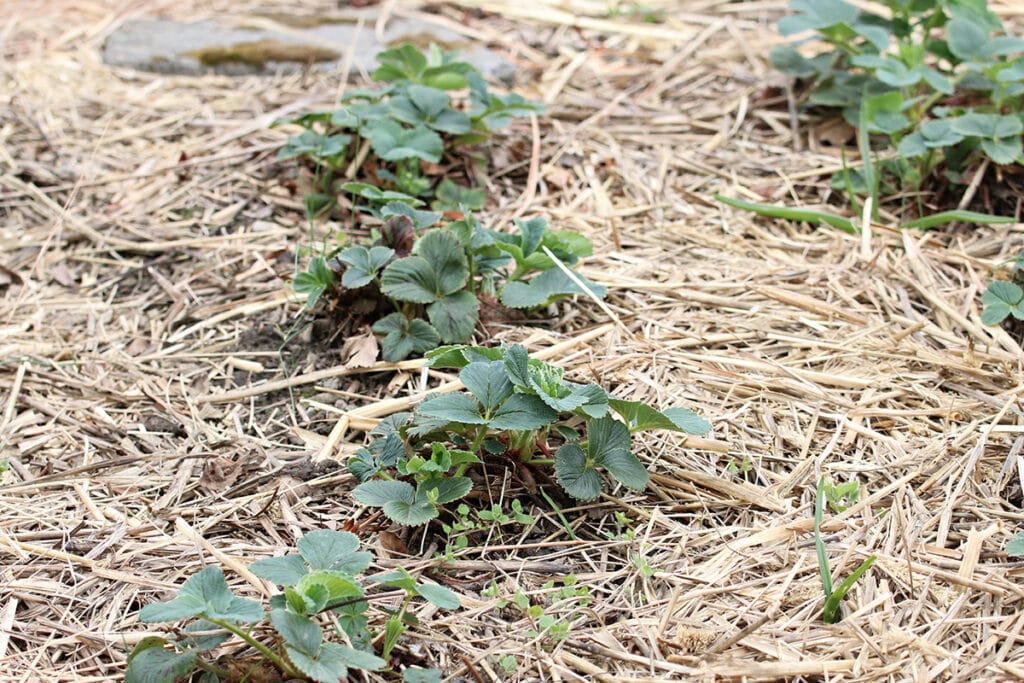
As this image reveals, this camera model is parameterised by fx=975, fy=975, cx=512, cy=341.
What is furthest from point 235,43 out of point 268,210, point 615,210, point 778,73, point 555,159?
point 778,73

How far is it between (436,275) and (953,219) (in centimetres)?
130

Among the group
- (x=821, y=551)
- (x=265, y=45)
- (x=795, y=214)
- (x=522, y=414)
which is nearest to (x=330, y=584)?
(x=522, y=414)

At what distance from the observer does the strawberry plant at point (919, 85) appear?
2.46 m

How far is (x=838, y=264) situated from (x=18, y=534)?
1.84m

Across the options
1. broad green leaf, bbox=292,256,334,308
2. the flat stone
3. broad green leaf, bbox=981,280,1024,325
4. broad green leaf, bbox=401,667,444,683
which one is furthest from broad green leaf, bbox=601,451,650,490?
the flat stone

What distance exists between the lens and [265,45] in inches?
130

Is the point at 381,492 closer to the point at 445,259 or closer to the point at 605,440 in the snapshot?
the point at 605,440

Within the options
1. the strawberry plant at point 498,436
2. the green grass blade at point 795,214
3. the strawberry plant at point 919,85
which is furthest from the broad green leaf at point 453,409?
the strawberry plant at point 919,85

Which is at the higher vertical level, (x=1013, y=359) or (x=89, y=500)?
(x=1013, y=359)

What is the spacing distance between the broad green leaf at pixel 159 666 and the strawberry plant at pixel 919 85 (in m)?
1.94

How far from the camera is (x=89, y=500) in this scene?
5.64ft

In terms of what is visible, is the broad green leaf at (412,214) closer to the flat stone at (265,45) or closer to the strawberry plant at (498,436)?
the strawberry plant at (498,436)

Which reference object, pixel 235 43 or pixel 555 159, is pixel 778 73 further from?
pixel 235 43

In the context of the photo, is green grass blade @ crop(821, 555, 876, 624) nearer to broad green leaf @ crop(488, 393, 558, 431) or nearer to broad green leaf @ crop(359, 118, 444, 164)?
broad green leaf @ crop(488, 393, 558, 431)
